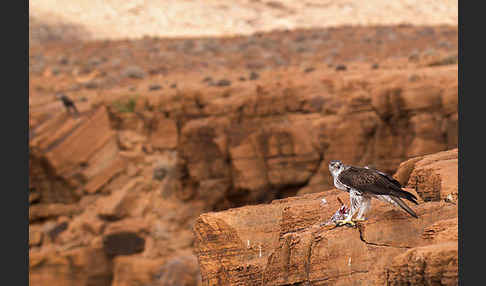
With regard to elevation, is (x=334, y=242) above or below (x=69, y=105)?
below

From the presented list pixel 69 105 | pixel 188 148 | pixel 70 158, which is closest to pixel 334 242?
pixel 188 148

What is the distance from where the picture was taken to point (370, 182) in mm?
5961

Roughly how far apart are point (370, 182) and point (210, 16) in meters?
64.9

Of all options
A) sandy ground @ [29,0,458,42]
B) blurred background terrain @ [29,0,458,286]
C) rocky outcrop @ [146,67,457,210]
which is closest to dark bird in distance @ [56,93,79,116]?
blurred background terrain @ [29,0,458,286]

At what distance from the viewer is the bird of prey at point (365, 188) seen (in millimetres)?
5891

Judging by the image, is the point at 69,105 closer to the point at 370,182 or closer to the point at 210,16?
the point at 370,182

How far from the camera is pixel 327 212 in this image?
6.86m

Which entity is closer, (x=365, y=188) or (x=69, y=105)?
(x=365, y=188)

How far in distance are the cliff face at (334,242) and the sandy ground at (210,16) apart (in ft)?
185

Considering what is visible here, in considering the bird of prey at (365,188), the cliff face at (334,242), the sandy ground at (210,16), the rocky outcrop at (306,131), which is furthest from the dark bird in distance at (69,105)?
the sandy ground at (210,16)

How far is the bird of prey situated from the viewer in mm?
5891

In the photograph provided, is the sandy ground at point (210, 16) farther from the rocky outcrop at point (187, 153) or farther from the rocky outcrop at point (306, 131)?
the rocky outcrop at point (306, 131)

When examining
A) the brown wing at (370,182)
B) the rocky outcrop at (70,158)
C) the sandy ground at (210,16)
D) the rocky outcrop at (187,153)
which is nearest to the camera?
the brown wing at (370,182)

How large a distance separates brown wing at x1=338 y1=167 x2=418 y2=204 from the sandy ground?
57.4m
